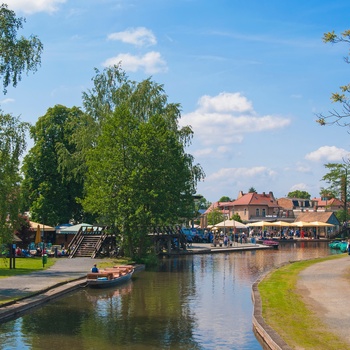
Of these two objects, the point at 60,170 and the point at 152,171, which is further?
the point at 60,170

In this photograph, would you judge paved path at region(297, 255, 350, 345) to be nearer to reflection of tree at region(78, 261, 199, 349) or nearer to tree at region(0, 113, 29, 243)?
reflection of tree at region(78, 261, 199, 349)

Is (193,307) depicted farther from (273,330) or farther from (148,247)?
(148,247)

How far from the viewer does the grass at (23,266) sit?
3591 centimetres

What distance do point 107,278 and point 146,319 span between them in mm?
10368

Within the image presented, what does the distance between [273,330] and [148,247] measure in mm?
32185

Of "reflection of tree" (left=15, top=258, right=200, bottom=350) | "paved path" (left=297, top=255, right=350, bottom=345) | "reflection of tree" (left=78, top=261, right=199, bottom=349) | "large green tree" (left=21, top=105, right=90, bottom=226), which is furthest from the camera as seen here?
"large green tree" (left=21, top=105, right=90, bottom=226)

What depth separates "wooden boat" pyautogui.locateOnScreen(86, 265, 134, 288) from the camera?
108ft

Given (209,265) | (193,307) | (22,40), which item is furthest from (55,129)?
(193,307)

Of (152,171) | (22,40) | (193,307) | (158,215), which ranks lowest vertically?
(193,307)

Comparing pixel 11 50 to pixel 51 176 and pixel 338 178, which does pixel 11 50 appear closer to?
pixel 51 176

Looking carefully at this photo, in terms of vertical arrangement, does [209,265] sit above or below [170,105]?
below

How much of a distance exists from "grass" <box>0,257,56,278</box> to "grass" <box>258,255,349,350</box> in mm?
15342

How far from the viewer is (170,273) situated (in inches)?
1677

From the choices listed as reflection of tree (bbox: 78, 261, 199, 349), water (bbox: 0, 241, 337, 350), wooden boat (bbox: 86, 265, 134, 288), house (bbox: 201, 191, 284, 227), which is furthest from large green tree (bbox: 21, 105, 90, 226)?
house (bbox: 201, 191, 284, 227)
